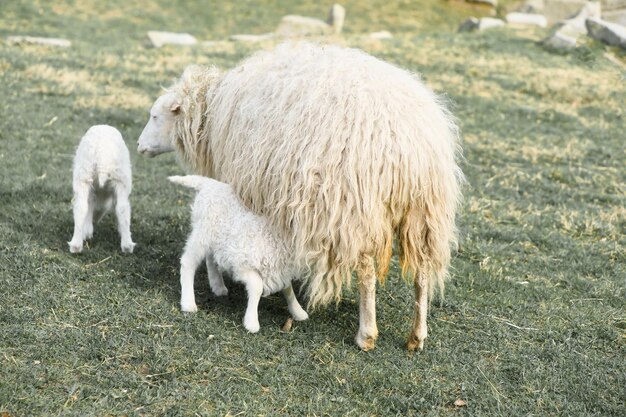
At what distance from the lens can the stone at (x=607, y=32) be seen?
12406mm

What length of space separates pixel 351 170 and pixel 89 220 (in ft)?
8.01

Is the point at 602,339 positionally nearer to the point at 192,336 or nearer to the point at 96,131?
the point at 192,336

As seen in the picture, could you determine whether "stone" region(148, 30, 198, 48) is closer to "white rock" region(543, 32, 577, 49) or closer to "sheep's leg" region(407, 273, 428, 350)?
"white rock" region(543, 32, 577, 49)

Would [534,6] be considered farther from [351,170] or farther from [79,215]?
[351,170]

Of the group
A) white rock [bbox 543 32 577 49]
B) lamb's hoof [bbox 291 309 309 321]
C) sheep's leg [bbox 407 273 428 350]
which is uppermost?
white rock [bbox 543 32 577 49]

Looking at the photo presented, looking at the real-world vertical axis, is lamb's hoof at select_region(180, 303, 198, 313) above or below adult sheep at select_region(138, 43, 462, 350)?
below

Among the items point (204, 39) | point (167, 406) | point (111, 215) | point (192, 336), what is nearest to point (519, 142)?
point (111, 215)

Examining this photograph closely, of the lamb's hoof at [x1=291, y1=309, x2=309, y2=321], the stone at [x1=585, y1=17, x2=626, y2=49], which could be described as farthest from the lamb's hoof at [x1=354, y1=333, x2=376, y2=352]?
the stone at [x1=585, y1=17, x2=626, y2=49]

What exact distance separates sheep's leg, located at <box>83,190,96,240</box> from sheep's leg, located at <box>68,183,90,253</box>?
0.60 feet

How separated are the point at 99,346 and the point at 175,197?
3025 mm

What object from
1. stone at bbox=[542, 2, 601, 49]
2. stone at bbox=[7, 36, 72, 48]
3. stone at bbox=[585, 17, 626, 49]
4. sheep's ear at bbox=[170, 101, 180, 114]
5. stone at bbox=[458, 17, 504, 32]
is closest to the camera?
sheep's ear at bbox=[170, 101, 180, 114]

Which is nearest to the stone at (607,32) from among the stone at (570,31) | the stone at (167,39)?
the stone at (570,31)

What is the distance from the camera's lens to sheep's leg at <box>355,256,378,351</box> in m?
4.24

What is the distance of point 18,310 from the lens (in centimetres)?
428
